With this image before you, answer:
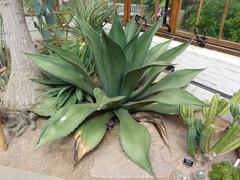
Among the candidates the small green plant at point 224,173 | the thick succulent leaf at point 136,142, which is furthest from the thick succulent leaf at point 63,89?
the small green plant at point 224,173

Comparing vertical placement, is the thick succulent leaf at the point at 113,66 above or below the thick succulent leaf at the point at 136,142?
above

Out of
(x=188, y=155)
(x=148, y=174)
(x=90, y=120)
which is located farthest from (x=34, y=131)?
(x=188, y=155)

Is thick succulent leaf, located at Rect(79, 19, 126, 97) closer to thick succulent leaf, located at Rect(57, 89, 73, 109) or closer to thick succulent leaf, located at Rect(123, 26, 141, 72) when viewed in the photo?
thick succulent leaf, located at Rect(123, 26, 141, 72)

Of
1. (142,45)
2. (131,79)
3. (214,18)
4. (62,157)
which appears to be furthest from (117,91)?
(214,18)

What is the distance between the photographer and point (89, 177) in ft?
4.63

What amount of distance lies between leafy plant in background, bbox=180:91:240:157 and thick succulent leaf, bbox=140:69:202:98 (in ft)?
0.91

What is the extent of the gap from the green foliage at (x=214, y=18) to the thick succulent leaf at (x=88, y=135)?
141 cm

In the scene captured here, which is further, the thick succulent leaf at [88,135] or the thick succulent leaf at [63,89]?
the thick succulent leaf at [63,89]

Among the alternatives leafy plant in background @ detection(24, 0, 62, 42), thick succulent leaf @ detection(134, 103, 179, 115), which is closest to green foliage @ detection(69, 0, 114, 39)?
leafy plant in background @ detection(24, 0, 62, 42)

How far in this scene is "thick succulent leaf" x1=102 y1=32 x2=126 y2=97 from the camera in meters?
1.51

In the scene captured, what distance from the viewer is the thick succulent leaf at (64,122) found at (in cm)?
139

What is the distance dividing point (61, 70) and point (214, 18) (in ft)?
5.04

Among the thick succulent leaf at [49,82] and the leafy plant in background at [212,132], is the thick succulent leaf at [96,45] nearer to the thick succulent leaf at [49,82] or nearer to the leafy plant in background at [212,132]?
the thick succulent leaf at [49,82]

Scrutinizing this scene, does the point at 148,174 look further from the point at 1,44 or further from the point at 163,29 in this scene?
the point at 1,44
